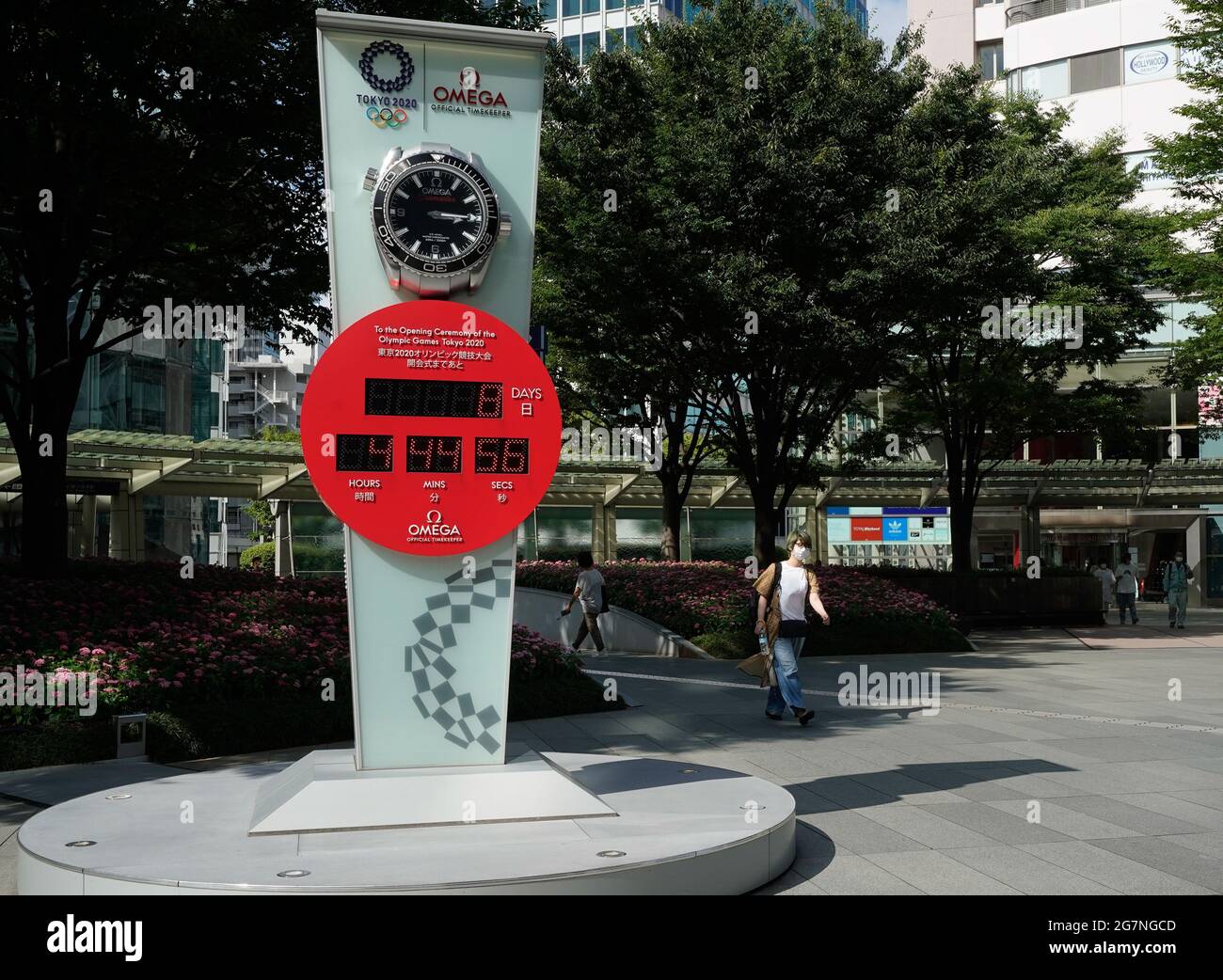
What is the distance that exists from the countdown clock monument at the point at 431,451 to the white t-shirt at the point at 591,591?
37.4 feet

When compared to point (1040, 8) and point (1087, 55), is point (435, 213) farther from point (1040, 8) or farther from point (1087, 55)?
point (1040, 8)

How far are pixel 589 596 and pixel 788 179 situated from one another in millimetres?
7226

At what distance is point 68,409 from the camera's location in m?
14.4

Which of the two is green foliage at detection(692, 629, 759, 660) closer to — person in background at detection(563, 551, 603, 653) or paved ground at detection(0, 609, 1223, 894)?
paved ground at detection(0, 609, 1223, 894)

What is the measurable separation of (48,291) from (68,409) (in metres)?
1.38

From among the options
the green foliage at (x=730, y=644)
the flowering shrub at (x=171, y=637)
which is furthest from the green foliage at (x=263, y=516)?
the flowering shrub at (x=171, y=637)

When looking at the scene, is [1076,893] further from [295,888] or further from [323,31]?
[323,31]

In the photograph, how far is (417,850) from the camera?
6086 mm

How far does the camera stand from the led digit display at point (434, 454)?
23.7 feet

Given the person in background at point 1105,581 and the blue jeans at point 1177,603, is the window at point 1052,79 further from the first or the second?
the blue jeans at point 1177,603

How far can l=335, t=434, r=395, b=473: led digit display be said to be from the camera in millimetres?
7098

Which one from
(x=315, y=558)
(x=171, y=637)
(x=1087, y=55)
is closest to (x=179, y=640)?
(x=171, y=637)

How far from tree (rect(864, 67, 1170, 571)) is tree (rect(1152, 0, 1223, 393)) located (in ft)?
2.84

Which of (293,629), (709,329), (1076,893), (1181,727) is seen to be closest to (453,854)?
(1076,893)
